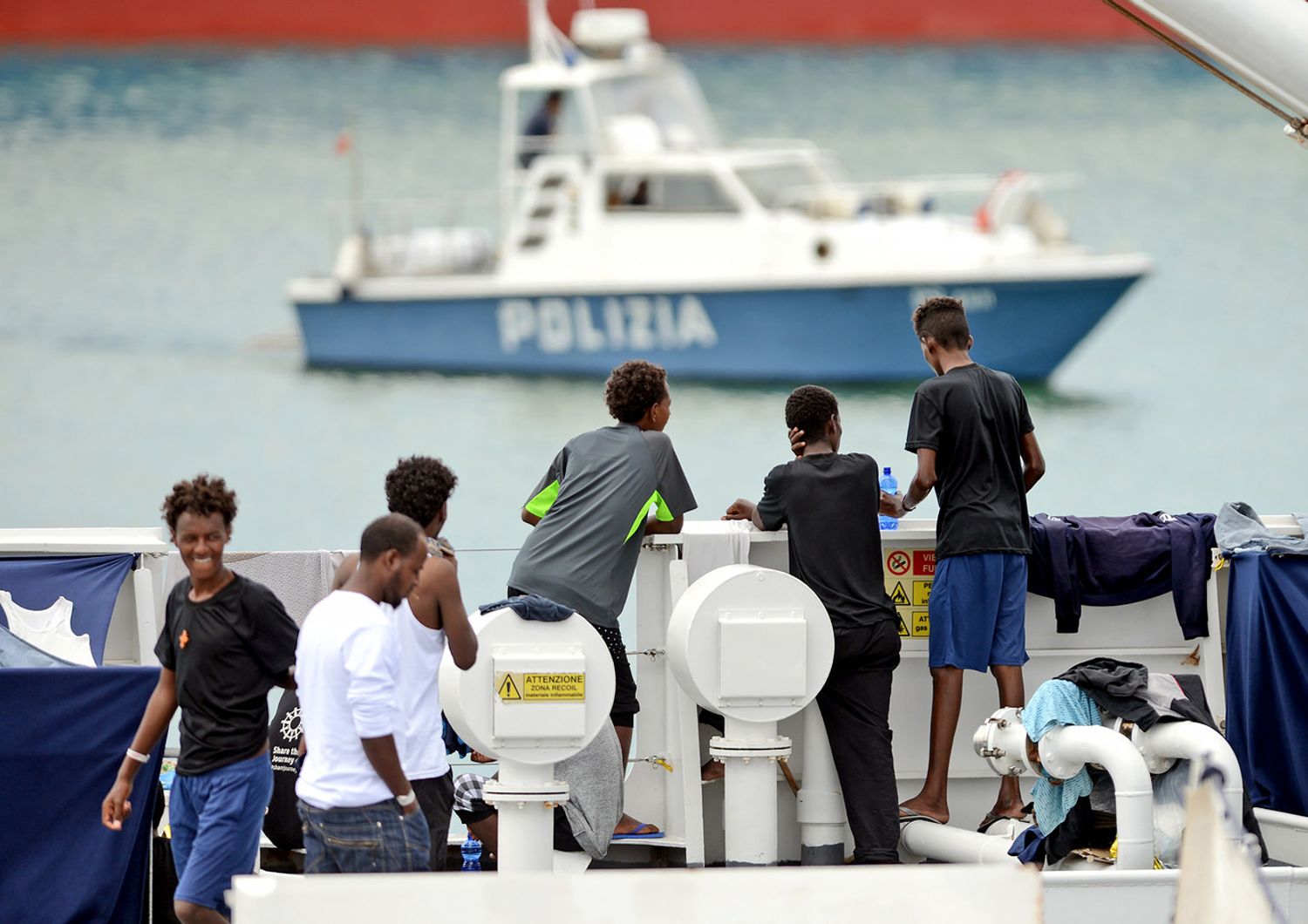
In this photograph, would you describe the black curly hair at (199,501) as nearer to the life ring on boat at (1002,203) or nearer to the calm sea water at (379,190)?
the life ring on boat at (1002,203)

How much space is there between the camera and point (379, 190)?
31453mm

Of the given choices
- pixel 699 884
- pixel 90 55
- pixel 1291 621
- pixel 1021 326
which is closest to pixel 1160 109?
pixel 1021 326

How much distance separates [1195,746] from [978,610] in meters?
0.69

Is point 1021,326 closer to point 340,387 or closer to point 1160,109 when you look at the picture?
point 340,387

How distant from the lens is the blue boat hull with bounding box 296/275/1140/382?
18406 millimetres

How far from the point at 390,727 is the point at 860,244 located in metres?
16.1

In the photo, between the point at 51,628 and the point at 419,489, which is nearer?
the point at 419,489

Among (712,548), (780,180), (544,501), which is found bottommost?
(712,548)

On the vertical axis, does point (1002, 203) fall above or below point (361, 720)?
above

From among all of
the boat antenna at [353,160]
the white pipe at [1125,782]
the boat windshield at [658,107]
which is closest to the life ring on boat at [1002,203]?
the boat windshield at [658,107]

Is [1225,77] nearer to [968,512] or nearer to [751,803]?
[968,512]

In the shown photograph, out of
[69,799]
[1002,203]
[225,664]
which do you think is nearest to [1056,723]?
[225,664]

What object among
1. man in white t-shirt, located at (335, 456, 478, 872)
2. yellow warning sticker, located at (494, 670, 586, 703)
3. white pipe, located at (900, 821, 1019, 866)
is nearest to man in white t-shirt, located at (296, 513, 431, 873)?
man in white t-shirt, located at (335, 456, 478, 872)

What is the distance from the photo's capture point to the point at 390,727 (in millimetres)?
3057
